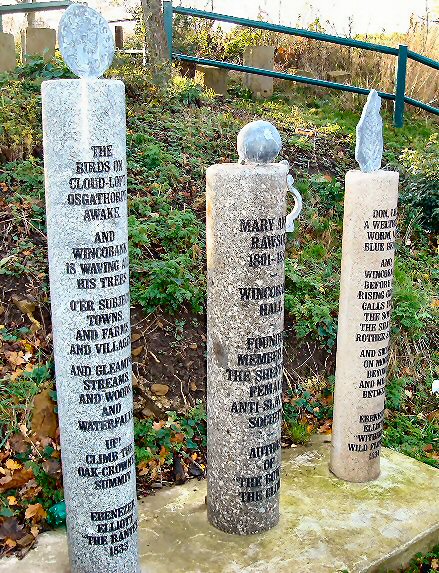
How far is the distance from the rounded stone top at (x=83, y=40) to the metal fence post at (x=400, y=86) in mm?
7561

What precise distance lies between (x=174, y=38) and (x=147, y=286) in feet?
→ 21.2

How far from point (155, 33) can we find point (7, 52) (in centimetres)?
234

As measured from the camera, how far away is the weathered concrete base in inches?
132

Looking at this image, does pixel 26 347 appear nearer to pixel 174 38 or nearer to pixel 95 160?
pixel 95 160

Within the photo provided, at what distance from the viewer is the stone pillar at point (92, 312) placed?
2.74 metres

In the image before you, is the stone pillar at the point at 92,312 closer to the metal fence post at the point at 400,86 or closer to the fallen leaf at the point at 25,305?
the fallen leaf at the point at 25,305

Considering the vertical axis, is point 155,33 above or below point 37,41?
above

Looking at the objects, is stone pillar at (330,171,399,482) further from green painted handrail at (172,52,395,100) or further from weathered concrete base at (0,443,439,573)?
green painted handrail at (172,52,395,100)

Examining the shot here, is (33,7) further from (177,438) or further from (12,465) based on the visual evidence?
(12,465)

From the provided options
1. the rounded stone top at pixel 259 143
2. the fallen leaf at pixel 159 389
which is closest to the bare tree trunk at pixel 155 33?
the fallen leaf at pixel 159 389

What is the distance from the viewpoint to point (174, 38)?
34.0 ft

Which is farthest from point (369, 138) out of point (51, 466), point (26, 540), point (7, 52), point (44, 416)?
point (7, 52)

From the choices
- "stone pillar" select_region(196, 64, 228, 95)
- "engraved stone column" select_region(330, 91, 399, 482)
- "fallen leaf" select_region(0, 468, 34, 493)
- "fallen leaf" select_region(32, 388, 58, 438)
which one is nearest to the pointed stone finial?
"engraved stone column" select_region(330, 91, 399, 482)

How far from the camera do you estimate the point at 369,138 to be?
3.88 meters
